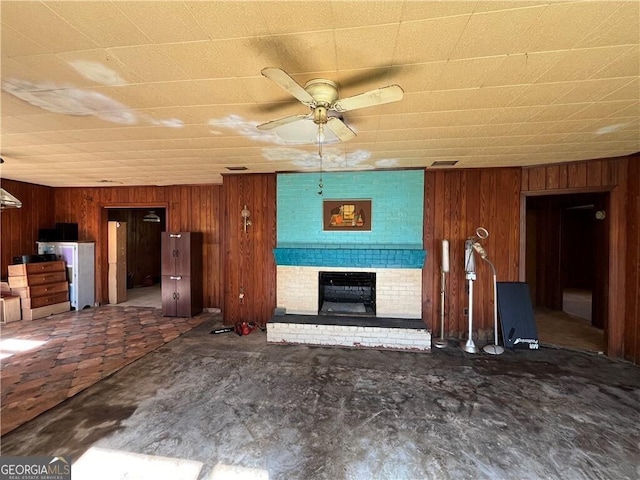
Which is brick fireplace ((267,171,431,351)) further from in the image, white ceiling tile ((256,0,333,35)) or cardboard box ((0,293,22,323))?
cardboard box ((0,293,22,323))

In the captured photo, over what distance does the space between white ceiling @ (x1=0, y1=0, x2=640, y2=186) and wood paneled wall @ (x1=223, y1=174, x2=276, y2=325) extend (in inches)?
60.8

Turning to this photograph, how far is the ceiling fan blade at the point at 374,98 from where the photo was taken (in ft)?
4.83

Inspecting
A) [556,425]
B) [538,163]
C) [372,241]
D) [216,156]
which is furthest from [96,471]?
[538,163]

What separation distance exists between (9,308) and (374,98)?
6.85 m

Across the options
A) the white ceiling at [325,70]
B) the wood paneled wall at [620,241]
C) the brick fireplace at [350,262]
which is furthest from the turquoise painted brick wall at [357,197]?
the wood paneled wall at [620,241]

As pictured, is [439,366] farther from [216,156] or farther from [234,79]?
[216,156]

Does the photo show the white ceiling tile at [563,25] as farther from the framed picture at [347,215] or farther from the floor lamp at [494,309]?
the framed picture at [347,215]

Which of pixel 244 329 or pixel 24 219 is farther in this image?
pixel 24 219

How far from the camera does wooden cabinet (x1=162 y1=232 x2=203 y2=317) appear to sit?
5.20 metres

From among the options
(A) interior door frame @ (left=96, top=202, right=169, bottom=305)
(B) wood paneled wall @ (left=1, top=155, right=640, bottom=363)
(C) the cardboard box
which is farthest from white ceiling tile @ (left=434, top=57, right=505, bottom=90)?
(C) the cardboard box

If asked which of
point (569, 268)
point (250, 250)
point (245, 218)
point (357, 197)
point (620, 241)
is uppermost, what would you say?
point (357, 197)

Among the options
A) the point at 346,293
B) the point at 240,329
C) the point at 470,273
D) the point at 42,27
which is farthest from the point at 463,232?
the point at 42,27

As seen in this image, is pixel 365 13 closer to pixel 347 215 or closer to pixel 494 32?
pixel 494 32

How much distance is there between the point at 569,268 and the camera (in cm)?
812
